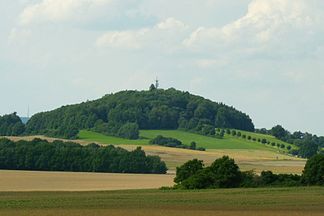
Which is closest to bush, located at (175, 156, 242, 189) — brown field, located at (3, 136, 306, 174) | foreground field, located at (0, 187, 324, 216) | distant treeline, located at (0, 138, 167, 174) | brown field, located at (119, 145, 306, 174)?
foreground field, located at (0, 187, 324, 216)

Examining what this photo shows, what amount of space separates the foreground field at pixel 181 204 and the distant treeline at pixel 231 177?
34.8 ft

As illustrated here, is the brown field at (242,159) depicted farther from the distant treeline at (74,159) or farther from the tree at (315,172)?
the tree at (315,172)

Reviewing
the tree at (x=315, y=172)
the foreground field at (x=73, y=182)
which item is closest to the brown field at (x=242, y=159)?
the foreground field at (x=73, y=182)

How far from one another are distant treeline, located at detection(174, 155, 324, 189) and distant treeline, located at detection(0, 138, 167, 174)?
132ft

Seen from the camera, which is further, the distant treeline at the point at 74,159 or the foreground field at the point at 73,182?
the distant treeline at the point at 74,159

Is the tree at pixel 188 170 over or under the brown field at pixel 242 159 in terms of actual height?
under

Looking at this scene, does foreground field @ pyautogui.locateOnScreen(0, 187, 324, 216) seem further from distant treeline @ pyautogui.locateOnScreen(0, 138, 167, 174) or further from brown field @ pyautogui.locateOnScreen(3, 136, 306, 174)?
brown field @ pyautogui.locateOnScreen(3, 136, 306, 174)

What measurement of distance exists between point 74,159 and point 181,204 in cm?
7306

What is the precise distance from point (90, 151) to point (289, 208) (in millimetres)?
81066

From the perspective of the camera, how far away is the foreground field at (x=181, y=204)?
59.0 m

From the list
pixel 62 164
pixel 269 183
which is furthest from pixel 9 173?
pixel 269 183

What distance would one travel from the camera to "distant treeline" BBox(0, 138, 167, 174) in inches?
5453

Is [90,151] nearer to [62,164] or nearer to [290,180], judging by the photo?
[62,164]

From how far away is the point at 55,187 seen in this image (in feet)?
333
